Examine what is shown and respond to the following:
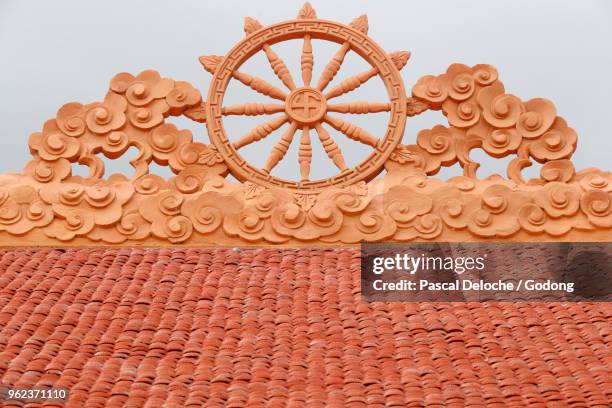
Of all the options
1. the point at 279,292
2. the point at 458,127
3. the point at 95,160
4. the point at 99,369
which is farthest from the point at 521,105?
the point at 99,369

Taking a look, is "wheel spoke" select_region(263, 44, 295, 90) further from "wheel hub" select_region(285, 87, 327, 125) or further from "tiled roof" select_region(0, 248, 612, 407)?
"tiled roof" select_region(0, 248, 612, 407)

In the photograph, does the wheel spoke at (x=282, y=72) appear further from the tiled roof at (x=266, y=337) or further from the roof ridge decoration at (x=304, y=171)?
the tiled roof at (x=266, y=337)

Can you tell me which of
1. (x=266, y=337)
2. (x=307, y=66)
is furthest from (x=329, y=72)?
(x=266, y=337)

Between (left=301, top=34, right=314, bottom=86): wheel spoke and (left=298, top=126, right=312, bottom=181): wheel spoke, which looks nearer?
(left=298, top=126, right=312, bottom=181): wheel spoke

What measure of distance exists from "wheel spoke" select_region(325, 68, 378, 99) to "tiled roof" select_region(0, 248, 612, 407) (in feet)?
3.62

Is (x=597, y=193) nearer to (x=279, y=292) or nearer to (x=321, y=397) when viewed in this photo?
(x=279, y=292)

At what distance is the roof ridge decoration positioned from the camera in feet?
33.4

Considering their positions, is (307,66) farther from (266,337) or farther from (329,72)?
(266,337)

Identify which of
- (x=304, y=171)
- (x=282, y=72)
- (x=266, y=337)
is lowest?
(x=266, y=337)

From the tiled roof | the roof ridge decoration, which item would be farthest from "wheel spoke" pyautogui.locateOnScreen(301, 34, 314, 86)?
the tiled roof

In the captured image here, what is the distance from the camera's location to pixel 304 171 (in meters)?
10.4

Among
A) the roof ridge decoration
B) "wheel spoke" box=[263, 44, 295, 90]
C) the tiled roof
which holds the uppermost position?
"wheel spoke" box=[263, 44, 295, 90]

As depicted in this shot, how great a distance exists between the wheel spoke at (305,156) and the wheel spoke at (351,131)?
7.6 inches

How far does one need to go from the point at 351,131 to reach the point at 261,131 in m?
0.60
